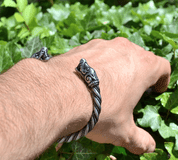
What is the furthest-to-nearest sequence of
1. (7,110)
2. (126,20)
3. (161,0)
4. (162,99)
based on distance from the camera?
1. (161,0)
2. (126,20)
3. (162,99)
4. (7,110)

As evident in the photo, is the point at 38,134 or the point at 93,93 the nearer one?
the point at 38,134

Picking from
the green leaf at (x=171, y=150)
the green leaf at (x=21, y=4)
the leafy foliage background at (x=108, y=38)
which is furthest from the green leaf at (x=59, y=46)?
the green leaf at (x=171, y=150)

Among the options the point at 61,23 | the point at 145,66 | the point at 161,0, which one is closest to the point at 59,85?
the point at 145,66

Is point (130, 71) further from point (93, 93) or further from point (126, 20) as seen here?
point (126, 20)

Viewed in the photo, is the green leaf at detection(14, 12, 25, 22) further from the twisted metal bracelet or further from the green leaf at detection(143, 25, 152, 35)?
the green leaf at detection(143, 25, 152, 35)

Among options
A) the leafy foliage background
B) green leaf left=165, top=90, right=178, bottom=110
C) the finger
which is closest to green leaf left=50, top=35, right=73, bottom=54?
the leafy foliage background

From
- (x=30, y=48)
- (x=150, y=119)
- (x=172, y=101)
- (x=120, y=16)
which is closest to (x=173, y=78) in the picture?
(x=172, y=101)
